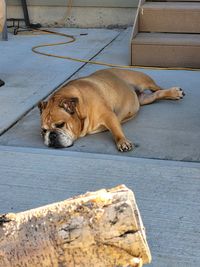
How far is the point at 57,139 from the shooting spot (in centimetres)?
368

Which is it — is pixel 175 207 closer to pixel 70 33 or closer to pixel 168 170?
pixel 168 170

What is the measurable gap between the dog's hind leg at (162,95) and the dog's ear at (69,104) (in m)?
1.05

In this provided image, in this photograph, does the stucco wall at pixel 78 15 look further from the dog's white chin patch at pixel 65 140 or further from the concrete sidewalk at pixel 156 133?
the dog's white chin patch at pixel 65 140

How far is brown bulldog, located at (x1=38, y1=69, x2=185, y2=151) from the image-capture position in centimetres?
372

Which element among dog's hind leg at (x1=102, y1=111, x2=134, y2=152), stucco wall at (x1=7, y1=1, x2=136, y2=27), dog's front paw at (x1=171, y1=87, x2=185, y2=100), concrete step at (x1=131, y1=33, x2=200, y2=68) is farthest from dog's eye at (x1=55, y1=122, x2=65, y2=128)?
stucco wall at (x1=7, y1=1, x2=136, y2=27)

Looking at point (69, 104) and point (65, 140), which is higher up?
point (69, 104)

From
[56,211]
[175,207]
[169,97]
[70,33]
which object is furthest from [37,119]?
[70,33]

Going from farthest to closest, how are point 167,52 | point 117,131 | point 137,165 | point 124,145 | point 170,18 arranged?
point 170,18 → point 167,52 → point 117,131 → point 124,145 → point 137,165

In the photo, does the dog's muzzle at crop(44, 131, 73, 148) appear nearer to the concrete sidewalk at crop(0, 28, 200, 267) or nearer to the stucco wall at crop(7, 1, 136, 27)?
the concrete sidewalk at crop(0, 28, 200, 267)

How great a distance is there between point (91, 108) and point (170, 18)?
2729mm

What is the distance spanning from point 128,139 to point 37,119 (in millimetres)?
910

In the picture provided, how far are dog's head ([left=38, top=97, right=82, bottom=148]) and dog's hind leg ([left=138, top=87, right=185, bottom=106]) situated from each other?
1033mm

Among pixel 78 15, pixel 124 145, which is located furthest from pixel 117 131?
pixel 78 15

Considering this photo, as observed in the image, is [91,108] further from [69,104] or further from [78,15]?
[78,15]
